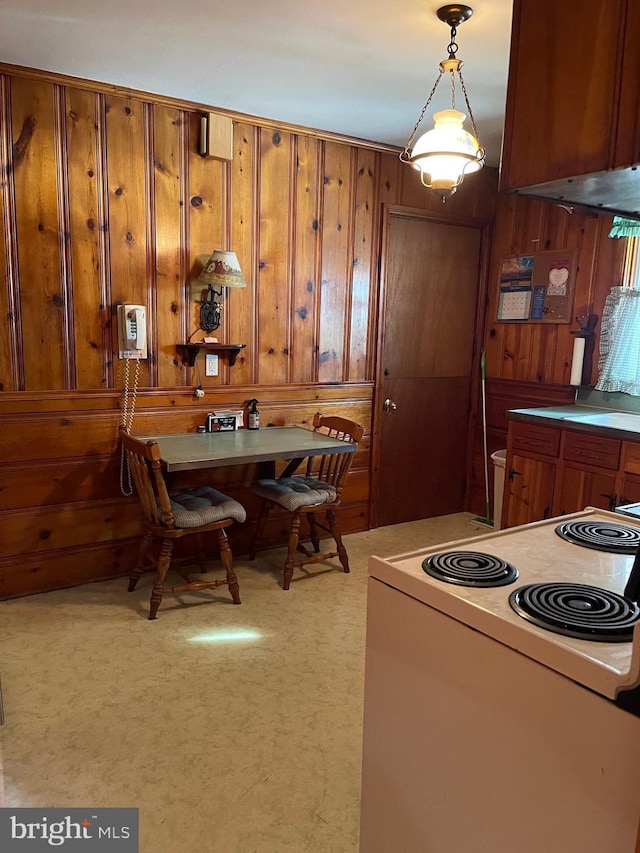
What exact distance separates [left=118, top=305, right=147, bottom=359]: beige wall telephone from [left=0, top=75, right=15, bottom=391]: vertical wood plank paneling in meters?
0.48

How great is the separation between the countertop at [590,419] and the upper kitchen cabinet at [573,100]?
182cm

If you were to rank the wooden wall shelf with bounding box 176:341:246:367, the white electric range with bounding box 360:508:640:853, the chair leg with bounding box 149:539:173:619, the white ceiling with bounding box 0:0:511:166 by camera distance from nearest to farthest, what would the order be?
1. the white electric range with bounding box 360:508:640:853
2. the white ceiling with bounding box 0:0:511:166
3. the chair leg with bounding box 149:539:173:619
4. the wooden wall shelf with bounding box 176:341:246:367

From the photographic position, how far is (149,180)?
3.23 metres

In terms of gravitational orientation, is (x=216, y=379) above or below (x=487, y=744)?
above

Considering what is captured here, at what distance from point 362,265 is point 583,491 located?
1.95 metres

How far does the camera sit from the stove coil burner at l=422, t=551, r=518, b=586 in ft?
4.15

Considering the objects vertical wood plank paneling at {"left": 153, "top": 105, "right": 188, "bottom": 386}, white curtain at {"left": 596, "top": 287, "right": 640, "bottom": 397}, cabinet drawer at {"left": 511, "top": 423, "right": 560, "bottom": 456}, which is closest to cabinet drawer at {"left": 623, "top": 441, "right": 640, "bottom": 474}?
cabinet drawer at {"left": 511, "top": 423, "right": 560, "bottom": 456}

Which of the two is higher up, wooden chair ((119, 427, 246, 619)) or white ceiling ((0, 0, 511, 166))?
white ceiling ((0, 0, 511, 166))

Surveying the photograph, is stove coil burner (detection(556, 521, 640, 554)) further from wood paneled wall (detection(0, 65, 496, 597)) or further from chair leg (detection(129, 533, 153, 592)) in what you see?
wood paneled wall (detection(0, 65, 496, 597))

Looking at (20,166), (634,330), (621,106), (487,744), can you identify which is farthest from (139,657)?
(634,330)

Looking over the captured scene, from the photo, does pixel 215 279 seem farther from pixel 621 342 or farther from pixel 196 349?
pixel 621 342

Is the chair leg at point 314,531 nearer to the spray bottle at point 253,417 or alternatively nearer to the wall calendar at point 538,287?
the spray bottle at point 253,417

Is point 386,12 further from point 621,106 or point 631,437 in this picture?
point 631,437

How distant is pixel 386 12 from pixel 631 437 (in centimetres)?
209
